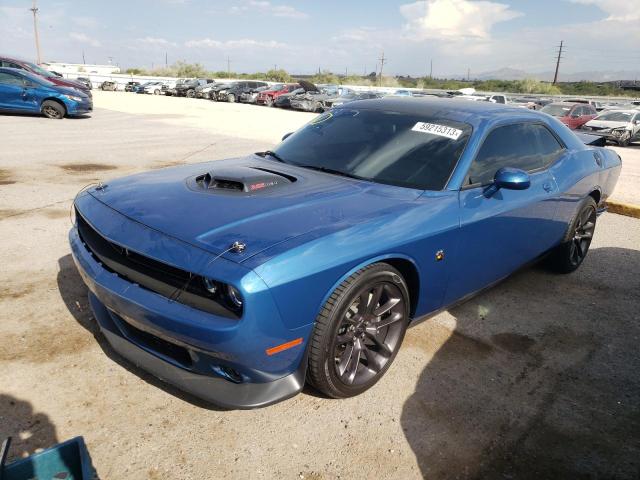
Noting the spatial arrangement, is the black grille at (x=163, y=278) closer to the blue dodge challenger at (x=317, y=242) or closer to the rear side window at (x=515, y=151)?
the blue dodge challenger at (x=317, y=242)

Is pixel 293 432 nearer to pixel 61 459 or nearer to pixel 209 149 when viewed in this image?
pixel 61 459

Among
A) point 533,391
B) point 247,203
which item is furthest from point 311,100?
point 533,391

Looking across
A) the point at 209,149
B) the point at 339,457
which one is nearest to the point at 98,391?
the point at 339,457

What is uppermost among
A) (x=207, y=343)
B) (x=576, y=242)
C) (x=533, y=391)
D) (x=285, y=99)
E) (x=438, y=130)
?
(x=438, y=130)

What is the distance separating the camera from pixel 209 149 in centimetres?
1063

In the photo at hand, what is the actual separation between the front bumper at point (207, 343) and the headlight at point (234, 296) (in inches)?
2.3

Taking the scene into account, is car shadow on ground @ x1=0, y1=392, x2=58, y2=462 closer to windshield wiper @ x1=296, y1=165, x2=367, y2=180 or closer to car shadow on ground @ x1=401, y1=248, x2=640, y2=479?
car shadow on ground @ x1=401, y1=248, x2=640, y2=479

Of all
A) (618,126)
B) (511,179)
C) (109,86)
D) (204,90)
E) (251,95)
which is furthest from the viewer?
(109,86)

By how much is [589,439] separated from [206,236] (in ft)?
7.08

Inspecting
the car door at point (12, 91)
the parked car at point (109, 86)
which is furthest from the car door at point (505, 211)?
the parked car at point (109, 86)

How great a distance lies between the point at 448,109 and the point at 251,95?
1127 inches

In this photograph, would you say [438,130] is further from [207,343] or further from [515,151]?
[207,343]

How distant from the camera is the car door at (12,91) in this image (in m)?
14.0

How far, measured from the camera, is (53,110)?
14547 mm
